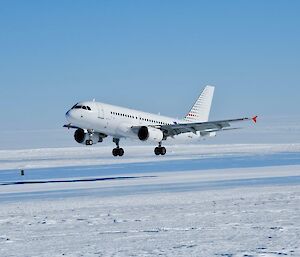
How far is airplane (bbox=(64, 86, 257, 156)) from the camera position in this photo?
5141 cm

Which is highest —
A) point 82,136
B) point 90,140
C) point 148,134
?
point 82,136

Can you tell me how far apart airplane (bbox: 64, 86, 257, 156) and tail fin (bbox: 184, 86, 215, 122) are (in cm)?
896

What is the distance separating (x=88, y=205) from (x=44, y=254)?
7893 mm

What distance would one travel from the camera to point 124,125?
53.1 metres

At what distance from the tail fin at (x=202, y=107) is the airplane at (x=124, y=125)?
8.96 metres

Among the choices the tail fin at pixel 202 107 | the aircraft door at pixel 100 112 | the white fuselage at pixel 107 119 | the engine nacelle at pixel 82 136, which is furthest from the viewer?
the tail fin at pixel 202 107

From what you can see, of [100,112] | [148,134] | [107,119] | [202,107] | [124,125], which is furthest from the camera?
[202,107]

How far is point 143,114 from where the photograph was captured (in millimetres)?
56562

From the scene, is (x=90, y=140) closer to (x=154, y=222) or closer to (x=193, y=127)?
(x=193, y=127)

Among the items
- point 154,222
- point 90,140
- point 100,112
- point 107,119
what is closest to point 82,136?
Answer: point 90,140

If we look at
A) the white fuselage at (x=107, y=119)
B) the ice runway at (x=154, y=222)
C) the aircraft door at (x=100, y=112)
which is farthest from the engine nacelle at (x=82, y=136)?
the ice runway at (x=154, y=222)

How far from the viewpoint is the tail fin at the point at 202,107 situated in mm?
71062

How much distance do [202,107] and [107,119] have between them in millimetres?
23417

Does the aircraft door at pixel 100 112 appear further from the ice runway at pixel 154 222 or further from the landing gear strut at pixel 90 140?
the ice runway at pixel 154 222
